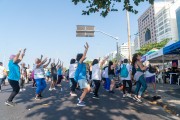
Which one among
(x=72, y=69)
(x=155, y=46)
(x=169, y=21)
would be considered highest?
(x=169, y=21)

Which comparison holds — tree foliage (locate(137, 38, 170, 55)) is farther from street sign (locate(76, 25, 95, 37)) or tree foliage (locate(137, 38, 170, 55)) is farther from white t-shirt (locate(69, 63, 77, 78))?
white t-shirt (locate(69, 63, 77, 78))

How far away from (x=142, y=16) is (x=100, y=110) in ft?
498

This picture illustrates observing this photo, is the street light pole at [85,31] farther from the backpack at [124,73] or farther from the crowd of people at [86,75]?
the backpack at [124,73]

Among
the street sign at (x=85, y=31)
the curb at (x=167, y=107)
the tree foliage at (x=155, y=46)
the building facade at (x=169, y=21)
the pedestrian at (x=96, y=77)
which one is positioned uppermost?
the building facade at (x=169, y=21)

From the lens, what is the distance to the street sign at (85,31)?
23.2m

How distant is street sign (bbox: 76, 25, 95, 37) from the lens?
23.2m

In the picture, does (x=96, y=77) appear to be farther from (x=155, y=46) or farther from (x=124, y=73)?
(x=155, y=46)

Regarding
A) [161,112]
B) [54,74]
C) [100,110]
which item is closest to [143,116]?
[161,112]

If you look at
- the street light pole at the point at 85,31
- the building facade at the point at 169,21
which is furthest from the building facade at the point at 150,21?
the street light pole at the point at 85,31

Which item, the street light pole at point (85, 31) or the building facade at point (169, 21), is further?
the building facade at point (169, 21)

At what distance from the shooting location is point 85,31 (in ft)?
76.9

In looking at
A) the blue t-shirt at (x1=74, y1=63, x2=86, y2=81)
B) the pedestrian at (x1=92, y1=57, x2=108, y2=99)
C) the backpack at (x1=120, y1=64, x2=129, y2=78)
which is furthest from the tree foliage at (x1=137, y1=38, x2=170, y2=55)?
the blue t-shirt at (x1=74, y1=63, x2=86, y2=81)

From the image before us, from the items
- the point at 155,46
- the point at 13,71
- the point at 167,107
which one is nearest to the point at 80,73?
the point at 13,71

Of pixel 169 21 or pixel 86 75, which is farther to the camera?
pixel 169 21
